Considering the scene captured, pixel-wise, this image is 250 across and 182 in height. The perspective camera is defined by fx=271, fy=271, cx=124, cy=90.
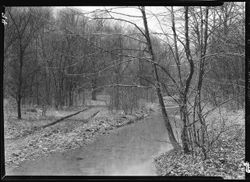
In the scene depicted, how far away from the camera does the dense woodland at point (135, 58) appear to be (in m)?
3.01

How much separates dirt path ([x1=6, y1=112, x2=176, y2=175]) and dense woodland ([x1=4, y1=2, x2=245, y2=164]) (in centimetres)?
23

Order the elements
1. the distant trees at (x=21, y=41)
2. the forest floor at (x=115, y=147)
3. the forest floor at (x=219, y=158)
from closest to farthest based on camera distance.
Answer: the forest floor at (x=219, y=158)
the forest floor at (x=115, y=147)
the distant trees at (x=21, y=41)

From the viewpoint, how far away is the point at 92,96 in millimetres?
3221

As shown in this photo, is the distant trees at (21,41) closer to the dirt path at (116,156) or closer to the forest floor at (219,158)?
the dirt path at (116,156)

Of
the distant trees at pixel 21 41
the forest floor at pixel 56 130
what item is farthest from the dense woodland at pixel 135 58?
the forest floor at pixel 56 130

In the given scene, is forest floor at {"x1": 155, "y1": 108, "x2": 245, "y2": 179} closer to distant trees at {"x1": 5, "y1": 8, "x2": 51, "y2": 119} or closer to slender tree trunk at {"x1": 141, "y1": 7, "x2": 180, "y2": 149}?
slender tree trunk at {"x1": 141, "y1": 7, "x2": 180, "y2": 149}

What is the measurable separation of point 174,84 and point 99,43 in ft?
3.26

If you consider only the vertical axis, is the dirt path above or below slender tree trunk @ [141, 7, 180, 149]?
below

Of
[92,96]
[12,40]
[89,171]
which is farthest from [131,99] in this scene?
[12,40]

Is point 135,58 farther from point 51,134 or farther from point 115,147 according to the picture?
point 51,134

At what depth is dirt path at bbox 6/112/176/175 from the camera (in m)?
2.93

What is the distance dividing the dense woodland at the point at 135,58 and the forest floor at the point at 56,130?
203 millimetres

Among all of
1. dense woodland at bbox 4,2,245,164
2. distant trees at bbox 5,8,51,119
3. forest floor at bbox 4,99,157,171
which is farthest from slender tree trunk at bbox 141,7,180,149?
distant trees at bbox 5,8,51,119

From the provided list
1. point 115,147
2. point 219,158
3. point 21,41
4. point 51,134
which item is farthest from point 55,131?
point 219,158
